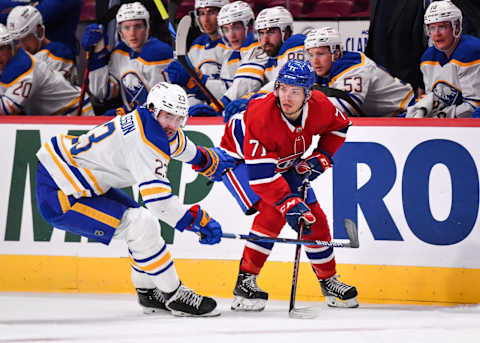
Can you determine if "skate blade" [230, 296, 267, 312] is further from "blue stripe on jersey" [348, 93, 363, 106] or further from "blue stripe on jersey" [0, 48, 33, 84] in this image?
"blue stripe on jersey" [0, 48, 33, 84]

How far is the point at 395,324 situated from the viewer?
3.70 meters

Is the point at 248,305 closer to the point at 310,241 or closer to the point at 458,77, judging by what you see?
the point at 310,241

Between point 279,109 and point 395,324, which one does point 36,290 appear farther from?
point 395,324

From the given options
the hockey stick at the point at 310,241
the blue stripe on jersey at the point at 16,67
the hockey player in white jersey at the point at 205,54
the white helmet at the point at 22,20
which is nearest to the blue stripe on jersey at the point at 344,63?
the hockey player in white jersey at the point at 205,54

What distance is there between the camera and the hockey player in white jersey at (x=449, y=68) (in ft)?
16.4

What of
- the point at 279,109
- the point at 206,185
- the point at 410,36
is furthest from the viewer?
the point at 410,36

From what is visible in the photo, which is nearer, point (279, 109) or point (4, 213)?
point (279, 109)

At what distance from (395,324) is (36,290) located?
2384mm

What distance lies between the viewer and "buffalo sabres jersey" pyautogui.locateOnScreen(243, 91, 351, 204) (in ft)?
13.4

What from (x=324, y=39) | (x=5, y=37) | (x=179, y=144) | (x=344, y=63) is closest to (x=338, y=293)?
(x=179, y=144)

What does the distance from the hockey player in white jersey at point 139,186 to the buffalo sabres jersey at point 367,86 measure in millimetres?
1244

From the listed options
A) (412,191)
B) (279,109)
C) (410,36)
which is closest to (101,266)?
(279,109)

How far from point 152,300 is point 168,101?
110 centimetres

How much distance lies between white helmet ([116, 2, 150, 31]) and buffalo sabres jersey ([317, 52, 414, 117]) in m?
1.55
